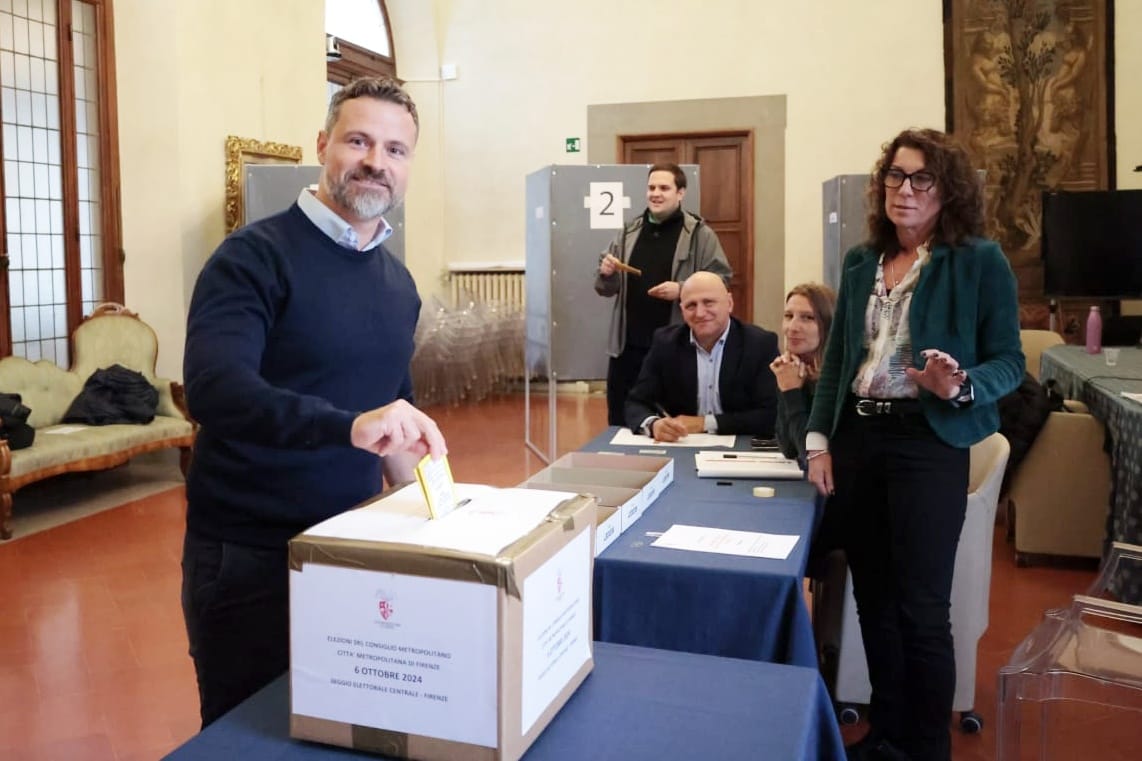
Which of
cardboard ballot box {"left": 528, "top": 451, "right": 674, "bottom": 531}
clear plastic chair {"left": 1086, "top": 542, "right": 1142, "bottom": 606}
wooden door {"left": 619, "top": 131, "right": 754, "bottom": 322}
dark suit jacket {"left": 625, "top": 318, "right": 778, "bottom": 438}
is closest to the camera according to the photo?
cardboard ballot box {"left": 528, "top": 451, "right": 674, "bottom": 531}

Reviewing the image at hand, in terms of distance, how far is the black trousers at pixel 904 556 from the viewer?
231 centimetres

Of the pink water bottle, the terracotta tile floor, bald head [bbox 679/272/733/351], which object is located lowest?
the terracotta tile floor

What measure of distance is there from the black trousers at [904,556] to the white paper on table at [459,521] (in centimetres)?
125

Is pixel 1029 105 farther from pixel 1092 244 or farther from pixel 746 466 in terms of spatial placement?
pixel 746 466

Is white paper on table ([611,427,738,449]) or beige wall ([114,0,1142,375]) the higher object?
beige wall ([114,0,1142,375])

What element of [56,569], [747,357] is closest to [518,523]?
[747,357]

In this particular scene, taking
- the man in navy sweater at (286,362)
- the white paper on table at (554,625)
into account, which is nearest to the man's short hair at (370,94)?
the man in navy sweater at (286,362)

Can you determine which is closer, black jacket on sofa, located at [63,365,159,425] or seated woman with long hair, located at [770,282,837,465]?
seated woman with long hair, located at [770,282,837,465]

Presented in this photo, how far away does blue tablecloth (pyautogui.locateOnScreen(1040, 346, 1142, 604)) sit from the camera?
3.57 m

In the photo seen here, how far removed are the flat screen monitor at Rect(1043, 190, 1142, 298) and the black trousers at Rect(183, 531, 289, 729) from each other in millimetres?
7379

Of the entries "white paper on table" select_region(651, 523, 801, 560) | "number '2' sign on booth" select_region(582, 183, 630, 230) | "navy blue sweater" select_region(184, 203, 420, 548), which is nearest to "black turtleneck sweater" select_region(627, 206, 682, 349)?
"number '2' sign on booth" select_region(582, 183, 630, 230)

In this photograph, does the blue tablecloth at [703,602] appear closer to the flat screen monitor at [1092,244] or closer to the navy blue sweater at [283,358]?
the navy blue sweater at [283,358]

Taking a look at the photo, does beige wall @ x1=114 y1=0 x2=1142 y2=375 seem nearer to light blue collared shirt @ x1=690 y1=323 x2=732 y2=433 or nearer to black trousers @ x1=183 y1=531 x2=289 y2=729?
light blue collared shirt @ x1=690 y1=323 x2=732 y2=433

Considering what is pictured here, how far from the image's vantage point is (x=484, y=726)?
1070 mm
